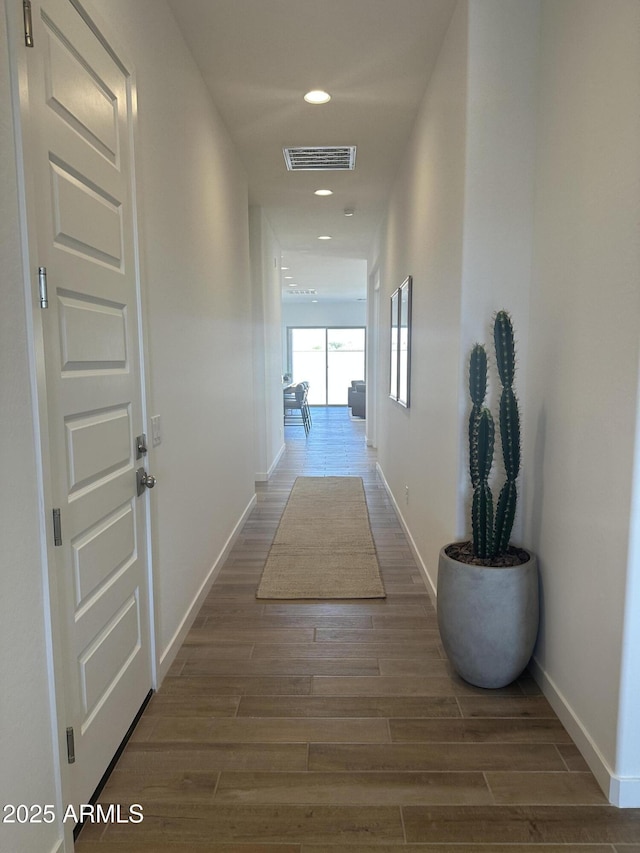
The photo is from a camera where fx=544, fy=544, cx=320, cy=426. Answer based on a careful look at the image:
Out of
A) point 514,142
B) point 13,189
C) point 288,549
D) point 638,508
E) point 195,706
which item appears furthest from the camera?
point 288,549

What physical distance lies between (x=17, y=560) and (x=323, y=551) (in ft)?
8.77

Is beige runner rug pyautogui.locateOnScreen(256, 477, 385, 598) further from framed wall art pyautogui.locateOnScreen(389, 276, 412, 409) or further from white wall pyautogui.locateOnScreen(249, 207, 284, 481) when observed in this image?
→ framed wall art pyautogui.locateOnScreen(389, 276, 412, 409)

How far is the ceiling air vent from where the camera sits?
3.98m

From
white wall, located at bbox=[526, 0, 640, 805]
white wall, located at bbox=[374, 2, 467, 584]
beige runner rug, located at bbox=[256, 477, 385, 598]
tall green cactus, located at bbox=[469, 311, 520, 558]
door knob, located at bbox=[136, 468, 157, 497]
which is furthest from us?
beige runner rug, located at bbox=[256, 477, 385, 598]

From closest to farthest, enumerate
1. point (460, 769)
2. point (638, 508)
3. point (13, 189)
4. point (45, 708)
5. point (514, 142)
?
point (13, 189) → point (45, 708) → point (638, 508) → point (460, 769) → point (514, 142)

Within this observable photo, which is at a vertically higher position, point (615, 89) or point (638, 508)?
point (615, 89)

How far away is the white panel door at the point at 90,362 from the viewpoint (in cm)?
137

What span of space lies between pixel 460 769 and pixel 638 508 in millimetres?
1000

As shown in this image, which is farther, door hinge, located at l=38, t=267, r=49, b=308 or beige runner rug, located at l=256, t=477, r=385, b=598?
beige runner rug, located at l=256, t=477, r=385, b=598

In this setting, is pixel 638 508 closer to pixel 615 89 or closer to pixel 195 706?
pixel 615 89

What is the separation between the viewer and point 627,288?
5.00 ft

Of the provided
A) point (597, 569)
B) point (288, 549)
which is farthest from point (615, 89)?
point (288, 549)

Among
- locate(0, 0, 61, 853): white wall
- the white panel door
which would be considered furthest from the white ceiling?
locate(0, 0, 61, 853): white wall

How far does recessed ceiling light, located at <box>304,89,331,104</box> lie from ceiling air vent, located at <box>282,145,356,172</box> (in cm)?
69
